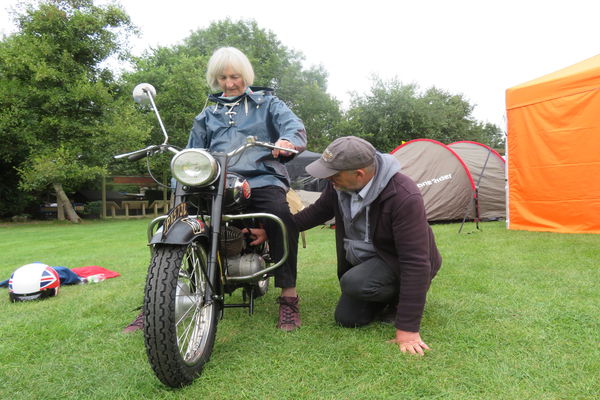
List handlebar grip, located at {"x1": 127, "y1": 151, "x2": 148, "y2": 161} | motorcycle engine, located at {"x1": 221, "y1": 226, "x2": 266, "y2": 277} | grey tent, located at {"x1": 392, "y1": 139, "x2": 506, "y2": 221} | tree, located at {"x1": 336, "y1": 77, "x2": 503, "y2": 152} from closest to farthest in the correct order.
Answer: handlebar grip, located at {"x1": 127, "y1": 151, "x2": 148, "y2": 161} → motorcycle engine, located at {"x1": 221, "y1": 226, "x2": 266, "y2": 277} → grey tent, located at {"x1": 392, "y1": 139, "x2": 506, "y2": 221} → tree, located at {"x1": 336, "y1": 77, "x2": 503, "y2": 152}

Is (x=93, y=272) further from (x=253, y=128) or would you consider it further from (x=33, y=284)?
(x=253, y=128)

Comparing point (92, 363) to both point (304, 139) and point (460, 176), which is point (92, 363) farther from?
point (460, 176)

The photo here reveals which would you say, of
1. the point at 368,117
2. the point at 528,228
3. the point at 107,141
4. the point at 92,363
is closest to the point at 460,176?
the point at 528,228

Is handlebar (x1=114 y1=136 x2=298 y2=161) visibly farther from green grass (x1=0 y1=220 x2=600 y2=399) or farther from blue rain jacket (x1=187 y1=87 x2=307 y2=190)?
green grass (x1=0 y1=220 x2=600 y2=399)

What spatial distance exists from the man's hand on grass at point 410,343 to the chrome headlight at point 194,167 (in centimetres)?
117

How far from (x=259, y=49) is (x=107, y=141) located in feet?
51.1

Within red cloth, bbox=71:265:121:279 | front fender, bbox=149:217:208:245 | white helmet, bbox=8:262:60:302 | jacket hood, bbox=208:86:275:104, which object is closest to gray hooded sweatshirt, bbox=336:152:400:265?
jacket hood, bbox=208:86:275:104

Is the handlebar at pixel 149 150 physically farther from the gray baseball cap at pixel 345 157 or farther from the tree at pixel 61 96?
the tree at pixel 61 96

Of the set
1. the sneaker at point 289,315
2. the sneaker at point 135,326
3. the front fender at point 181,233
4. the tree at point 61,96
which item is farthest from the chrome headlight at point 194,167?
the tree at point 61,96

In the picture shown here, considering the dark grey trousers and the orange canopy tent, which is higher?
the orange canopy tent

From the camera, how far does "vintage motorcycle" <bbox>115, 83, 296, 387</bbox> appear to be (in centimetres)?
158

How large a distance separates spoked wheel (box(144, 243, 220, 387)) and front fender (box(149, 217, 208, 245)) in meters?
0.03

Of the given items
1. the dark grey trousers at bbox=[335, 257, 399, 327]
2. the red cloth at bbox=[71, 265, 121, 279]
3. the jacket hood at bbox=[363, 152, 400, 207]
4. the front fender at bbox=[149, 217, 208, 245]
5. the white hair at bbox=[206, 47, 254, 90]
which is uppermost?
the white hair at bbox=[206, 47, 254, 90]

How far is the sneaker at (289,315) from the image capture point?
7.76 feet
